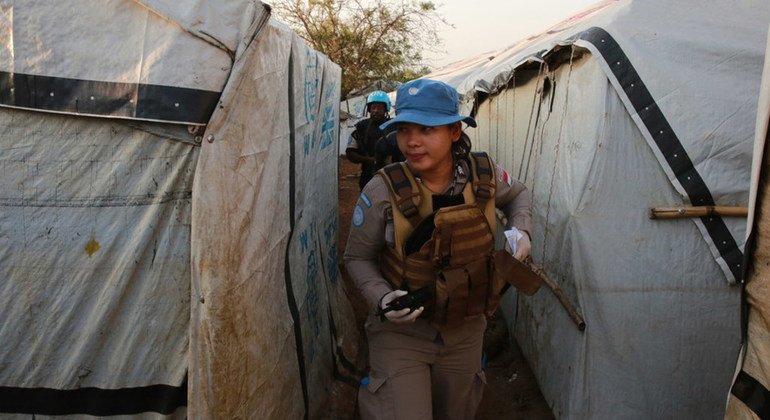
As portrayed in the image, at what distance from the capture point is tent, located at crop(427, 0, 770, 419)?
2551 mm

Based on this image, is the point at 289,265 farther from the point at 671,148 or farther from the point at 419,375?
the point at 671,148

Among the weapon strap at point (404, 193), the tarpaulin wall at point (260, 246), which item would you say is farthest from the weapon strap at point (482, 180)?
the tarpaulin wall at point (260, 246)

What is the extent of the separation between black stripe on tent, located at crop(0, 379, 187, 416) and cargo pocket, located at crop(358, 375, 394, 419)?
2.31 ft

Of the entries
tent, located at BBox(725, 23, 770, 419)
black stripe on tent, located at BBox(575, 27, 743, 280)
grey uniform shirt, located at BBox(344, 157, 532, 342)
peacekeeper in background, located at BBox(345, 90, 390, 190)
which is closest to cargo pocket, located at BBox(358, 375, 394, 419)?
grey uniform shirt, located at BBox(344, 157, 532, 342)

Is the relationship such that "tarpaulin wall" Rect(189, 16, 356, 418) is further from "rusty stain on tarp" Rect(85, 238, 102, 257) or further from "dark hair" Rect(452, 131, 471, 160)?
"dark hair" Rect(452, 131, 471, 160)

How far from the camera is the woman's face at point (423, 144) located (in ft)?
6.79

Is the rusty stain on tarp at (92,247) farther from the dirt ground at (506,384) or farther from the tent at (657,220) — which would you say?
the dirt ground at (506,384)

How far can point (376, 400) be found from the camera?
2.09m

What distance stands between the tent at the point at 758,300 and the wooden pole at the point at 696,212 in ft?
3.91

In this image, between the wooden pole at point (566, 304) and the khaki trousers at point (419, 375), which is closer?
the khaki trousers at point (419, 375)

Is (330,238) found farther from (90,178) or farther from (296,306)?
(90,178)

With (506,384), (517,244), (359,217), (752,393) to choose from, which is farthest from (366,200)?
(506,384)

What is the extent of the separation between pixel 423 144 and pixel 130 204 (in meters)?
1.10

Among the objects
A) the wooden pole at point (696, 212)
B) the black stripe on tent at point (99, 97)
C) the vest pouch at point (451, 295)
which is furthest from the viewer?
the wooden pole at point (696, 212)
